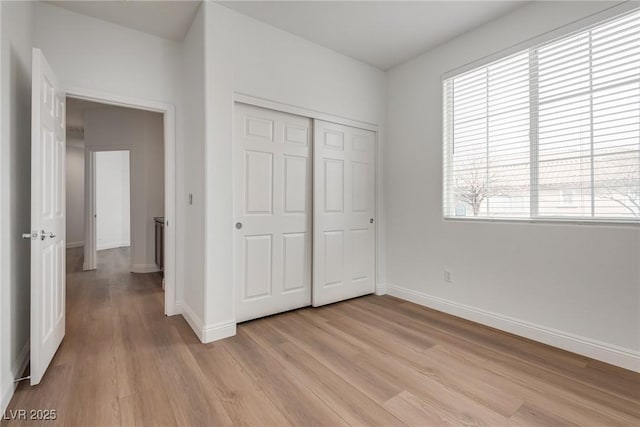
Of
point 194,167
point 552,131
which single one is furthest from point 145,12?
point 552,131

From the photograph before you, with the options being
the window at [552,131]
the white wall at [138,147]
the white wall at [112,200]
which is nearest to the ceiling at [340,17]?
the window at [552,131]

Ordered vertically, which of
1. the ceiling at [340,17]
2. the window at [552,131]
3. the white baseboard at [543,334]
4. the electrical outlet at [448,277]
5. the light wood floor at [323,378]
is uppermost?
the ceiling at [340,17]

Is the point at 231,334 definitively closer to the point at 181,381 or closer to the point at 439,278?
the point at 181,381

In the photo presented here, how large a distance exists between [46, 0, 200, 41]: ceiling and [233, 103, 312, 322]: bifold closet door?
879mm

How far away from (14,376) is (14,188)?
1.11 metres

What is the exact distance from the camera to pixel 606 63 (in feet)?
7.02

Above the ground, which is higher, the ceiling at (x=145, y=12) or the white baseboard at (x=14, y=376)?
the ceiling at (x=145, y=12)

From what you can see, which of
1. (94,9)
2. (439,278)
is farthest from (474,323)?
(94,9)

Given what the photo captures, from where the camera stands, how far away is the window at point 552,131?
207 centimetres

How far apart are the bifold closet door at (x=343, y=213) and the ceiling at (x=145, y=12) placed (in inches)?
57.8

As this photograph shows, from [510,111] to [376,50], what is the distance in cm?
150

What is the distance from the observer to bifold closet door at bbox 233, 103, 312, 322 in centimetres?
273

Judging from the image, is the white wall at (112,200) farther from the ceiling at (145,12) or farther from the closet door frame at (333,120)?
the closet door frame at (333,120)

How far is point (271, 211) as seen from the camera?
9.55 feet
